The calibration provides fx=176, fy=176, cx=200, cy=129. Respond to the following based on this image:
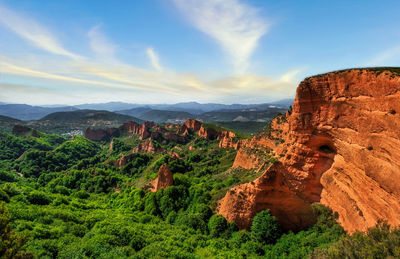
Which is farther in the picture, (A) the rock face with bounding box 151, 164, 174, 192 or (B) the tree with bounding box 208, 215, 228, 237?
(A) the rock face with bounding box 151, 164, 174, 192

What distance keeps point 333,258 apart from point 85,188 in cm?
6154

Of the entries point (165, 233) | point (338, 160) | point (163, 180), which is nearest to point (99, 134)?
point (163, 180)

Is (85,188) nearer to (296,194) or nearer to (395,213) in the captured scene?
(296,194)

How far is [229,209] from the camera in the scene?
2673 cm

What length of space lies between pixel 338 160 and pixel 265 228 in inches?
528

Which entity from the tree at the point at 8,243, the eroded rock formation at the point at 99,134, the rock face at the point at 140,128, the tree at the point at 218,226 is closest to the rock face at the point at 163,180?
the tree at the point at 218,226

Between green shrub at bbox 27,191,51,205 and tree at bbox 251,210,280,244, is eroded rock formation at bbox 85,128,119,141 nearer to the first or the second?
green shrub at bbox 27,191,51,205

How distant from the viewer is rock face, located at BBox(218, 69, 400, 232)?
17453mm

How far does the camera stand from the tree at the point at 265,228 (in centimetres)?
2355

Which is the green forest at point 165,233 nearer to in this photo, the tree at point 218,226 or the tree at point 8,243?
the tree at point 8,243

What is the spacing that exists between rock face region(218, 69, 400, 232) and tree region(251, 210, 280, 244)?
111 centimetres

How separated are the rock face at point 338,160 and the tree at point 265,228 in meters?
1.11

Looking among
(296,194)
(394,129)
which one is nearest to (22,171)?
(296,194)

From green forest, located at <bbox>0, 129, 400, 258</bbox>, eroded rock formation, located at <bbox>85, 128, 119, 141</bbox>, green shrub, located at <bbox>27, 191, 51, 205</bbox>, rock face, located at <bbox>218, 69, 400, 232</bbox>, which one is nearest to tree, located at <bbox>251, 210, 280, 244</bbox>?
green forest, located at <bbox>0, 129, 400, 258</bbox>
